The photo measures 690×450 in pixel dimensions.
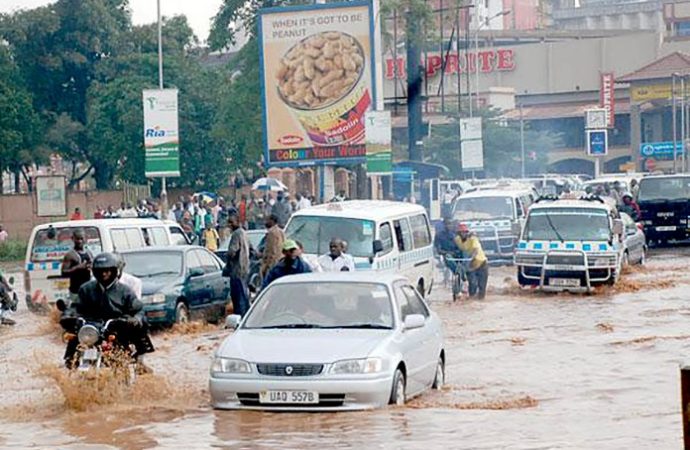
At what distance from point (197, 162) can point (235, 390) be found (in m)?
59.1

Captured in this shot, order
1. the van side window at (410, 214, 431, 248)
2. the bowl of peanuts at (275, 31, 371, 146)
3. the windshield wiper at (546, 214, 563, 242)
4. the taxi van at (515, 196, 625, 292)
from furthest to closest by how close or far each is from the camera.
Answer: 1. the bowl of peanuts at (275, 31, 371, 146)
2. the windshield wiper at (546, 214, 563, 242)
3. the taxi van at (515, 196, 625, 292)
4. the van side window at (410, 214, 431, 248)

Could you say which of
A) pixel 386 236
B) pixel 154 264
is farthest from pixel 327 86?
pixel 154 264

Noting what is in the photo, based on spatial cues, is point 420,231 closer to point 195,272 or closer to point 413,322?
point 195,272

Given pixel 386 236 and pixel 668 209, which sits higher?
pixel 386 236

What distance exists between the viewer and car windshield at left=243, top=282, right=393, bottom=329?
13664 mm

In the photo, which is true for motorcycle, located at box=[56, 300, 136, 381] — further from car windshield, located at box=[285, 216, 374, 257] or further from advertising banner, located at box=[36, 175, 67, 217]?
advertising banner, located at box=[36, 175, 67, 217]

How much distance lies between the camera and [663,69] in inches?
3669

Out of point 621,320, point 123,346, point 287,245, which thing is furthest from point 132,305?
point 621,320

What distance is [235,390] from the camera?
12695 millimetres

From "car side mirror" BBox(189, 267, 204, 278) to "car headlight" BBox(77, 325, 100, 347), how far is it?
35.0ft

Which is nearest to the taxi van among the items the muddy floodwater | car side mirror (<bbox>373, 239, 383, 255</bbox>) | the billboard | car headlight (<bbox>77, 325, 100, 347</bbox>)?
the muddy floodwater

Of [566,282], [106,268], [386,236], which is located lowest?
[566,282]

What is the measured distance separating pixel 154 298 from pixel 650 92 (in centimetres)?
7578

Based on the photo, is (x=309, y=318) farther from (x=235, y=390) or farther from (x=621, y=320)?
(x=621, y=320)
